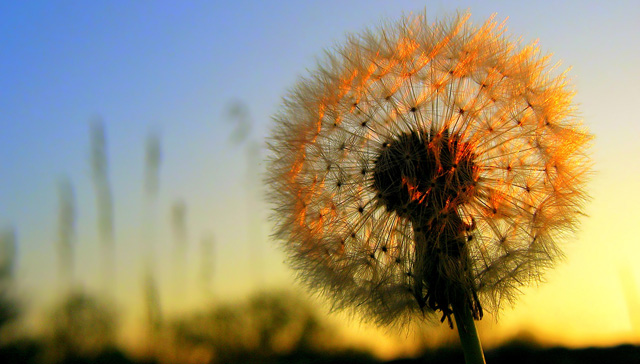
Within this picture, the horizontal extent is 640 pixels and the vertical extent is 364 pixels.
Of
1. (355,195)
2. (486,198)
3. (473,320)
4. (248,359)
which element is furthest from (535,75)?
(248,359)

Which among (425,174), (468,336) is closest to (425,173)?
(425,174)

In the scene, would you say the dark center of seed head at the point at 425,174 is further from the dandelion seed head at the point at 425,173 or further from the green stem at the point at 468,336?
the green stem at the point at 468,336

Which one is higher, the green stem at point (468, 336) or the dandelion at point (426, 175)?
the dandelion at point (426, 175)

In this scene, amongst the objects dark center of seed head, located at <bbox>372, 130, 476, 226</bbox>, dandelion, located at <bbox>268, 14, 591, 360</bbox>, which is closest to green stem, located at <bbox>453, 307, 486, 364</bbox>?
dandelion, located at <bbox>268, 14, 591, 360</bbox>

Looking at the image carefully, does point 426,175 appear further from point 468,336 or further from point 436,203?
point 468,336

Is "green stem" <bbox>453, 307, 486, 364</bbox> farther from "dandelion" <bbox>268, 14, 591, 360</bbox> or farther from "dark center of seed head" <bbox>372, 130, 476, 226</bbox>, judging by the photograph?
"dark center of seed head" <bbox>372, 130, 476, 226</bbox>

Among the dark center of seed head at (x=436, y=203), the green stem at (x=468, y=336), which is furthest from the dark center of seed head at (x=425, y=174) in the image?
the green stem at (x=468, y=336)
